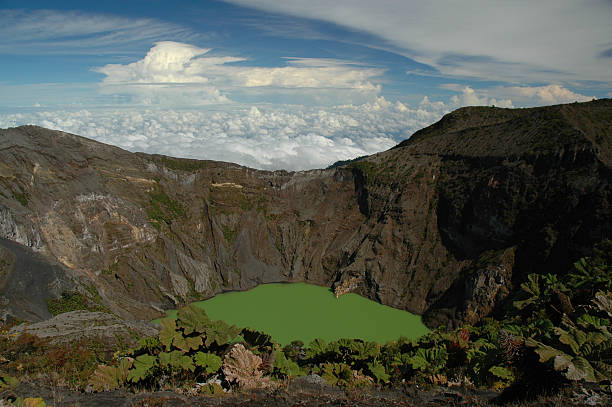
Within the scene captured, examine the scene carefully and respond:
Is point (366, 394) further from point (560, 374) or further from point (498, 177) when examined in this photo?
point (498, 177)

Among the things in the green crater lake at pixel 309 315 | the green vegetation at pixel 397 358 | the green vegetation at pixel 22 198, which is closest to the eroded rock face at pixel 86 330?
the green vegetation at pixel 397 358

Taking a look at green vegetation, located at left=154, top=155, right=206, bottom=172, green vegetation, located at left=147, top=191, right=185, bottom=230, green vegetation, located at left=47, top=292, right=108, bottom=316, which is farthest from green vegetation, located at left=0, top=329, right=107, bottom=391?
green vegetation, located at left=154, top=155, right=206, bottom=172

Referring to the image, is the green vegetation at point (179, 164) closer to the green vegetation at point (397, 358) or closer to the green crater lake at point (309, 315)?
the green crater lake at point (309, 315)

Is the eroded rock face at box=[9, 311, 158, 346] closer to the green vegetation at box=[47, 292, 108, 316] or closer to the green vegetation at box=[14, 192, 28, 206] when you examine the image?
the green vegetation at box=[47, 292, 108, 316]

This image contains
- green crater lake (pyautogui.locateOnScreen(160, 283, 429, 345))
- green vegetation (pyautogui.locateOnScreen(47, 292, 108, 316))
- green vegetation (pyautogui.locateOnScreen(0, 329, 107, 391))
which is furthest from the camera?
green crater lake (pyautogui.locateOnScreen(160, 283, 429, 345))

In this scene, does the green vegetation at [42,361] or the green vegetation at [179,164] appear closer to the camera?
the green vegetation at [42,361]

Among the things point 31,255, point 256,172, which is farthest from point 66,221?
point 256,172
